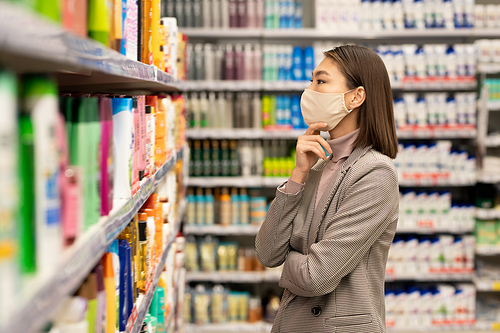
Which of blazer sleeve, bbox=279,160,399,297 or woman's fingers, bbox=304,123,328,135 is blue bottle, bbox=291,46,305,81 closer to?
woman's fingers, bbox=304,123,328,135

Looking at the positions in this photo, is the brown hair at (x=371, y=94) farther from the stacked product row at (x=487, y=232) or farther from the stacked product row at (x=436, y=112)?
the stacked product row at (x=487, y=232)

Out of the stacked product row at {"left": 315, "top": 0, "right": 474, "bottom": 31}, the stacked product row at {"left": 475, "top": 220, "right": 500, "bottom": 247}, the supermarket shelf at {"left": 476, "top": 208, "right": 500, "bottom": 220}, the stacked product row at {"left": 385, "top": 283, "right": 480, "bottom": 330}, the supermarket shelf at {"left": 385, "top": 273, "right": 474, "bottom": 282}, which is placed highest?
the stacked product row at {"left": 315, "top": 0, "right": 474, "bottom": 31}

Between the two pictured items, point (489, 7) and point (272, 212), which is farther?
point (489, 7)

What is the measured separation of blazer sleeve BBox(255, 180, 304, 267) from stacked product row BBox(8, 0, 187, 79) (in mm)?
679

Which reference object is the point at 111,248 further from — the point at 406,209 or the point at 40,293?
the point at 406,209

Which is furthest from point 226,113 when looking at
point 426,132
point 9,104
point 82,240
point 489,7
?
point 9,104

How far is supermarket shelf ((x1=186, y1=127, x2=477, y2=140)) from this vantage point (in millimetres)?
3838

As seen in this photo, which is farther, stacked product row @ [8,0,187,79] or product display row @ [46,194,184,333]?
product display row @ [46,194,184,333]

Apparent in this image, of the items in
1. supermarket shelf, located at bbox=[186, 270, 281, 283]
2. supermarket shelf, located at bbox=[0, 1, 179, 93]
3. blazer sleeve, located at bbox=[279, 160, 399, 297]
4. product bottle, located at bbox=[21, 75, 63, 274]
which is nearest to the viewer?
supermarket shelf, located at bbox=[0, 1, 179, 93]

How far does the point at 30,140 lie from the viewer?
0.61 meters

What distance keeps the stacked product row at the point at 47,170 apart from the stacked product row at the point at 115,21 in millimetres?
107

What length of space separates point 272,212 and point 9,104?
1.24 metres

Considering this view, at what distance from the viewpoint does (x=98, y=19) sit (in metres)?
0.89

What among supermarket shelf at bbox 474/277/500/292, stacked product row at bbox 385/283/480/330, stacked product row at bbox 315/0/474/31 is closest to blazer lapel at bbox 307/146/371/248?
stacked product row at bbox 315/0/474/31
